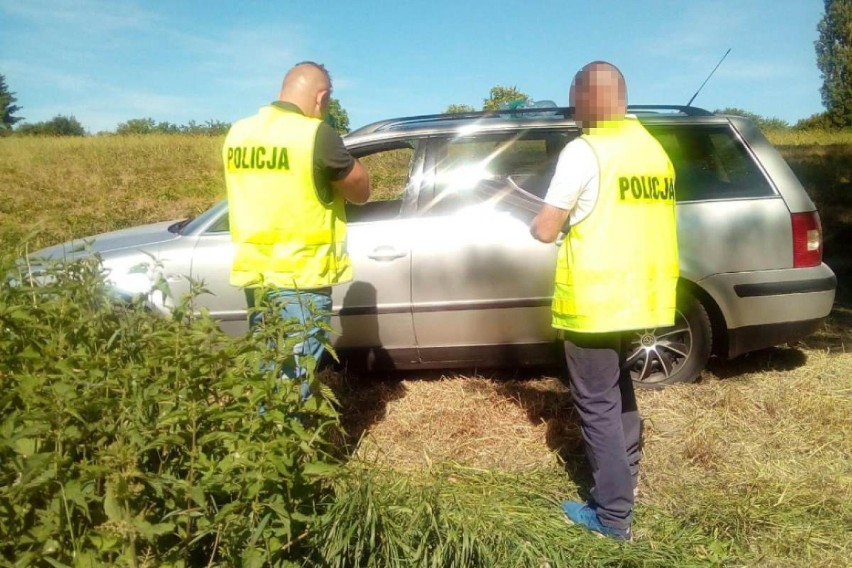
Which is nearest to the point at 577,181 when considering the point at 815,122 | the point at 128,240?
the point at 128,240

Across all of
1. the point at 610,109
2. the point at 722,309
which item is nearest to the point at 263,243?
the point at 610,109

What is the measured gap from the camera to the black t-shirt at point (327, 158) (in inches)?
115

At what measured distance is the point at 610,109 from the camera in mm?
2686

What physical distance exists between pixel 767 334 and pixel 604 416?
82.7 inches

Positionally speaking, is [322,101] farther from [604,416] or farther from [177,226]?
[177,226]

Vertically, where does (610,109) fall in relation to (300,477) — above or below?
above

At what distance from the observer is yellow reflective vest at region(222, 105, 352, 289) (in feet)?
9.53

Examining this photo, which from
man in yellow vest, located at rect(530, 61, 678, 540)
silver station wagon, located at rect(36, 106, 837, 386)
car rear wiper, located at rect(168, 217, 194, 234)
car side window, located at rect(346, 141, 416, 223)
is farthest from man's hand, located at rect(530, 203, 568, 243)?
car rear wiper, located at rect(168, 217, 194, 234)

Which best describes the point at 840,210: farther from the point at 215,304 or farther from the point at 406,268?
the point at 215,304

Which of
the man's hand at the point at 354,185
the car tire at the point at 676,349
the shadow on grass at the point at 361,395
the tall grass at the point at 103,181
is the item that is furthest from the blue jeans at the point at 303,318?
the tall grass at the point at 103,181

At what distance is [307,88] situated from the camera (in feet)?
10.0

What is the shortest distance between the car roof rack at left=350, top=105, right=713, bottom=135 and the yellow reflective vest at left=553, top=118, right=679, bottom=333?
6.18ft

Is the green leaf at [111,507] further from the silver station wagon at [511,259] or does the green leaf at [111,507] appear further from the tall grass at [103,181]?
the tall grass at [103,181]

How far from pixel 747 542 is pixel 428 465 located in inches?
59.1
